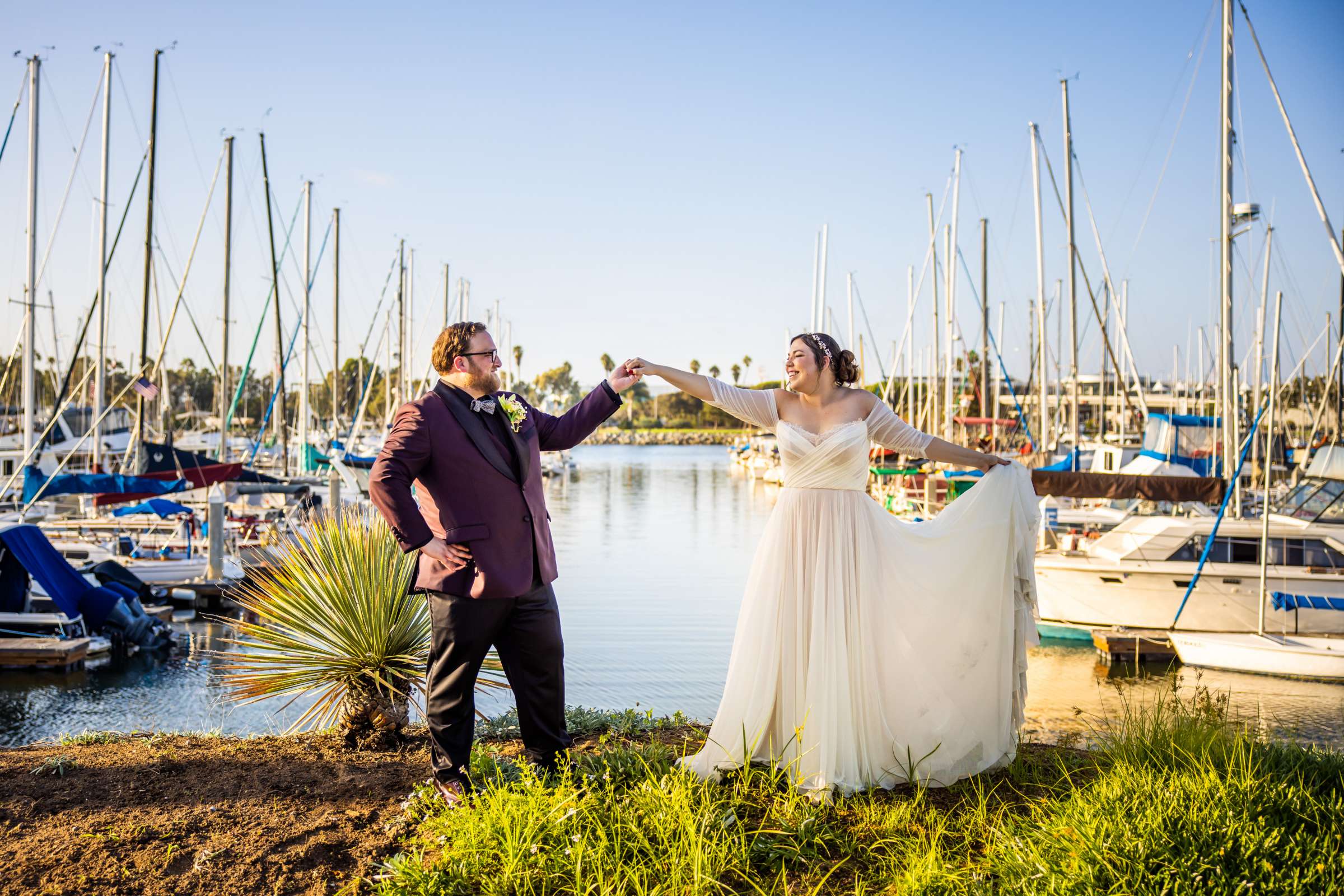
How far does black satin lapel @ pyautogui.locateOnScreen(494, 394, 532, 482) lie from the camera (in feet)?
15.4

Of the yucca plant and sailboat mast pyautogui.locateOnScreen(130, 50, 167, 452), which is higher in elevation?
sailboat mast pyautogui.locateOnScreen(130, 50, 167, 452)

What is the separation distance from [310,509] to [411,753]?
249cm

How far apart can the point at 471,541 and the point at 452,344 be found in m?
0.97

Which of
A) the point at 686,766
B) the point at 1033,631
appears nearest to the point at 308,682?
the point at 686,766

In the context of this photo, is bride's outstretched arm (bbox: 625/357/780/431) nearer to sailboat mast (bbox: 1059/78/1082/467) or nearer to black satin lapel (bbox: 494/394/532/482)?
black satin lapel (bbox: 494/394/532/482)

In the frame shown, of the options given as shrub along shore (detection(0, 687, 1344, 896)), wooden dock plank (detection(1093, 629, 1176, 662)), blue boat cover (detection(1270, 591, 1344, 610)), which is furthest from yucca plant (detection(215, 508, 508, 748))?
blue boat cover (detection(1270, 591, 1344, 610))

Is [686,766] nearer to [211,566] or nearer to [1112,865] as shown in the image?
[1112,865]

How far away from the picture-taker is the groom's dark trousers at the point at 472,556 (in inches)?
176

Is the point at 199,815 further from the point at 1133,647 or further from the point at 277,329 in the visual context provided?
the point at 277,329

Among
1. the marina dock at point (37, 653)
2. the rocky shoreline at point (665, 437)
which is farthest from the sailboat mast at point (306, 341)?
the rocky shoreline at point (665, 437)

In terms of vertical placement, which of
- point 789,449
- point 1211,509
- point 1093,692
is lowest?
point 1093,692

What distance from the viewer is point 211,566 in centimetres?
1992

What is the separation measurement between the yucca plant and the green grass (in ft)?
4.28

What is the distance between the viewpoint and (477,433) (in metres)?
4.62
